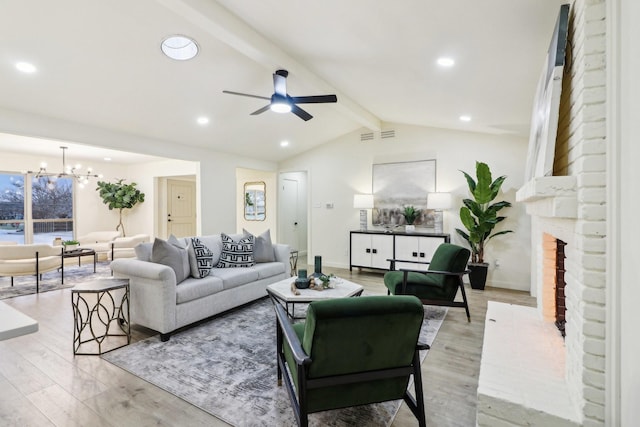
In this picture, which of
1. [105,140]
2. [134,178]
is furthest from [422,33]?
[134,178]

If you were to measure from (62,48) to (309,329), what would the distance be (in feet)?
11.0

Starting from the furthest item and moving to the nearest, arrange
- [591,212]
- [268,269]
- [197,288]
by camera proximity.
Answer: [268,269]
[197,288]
[591,212]

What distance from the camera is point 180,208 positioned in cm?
848

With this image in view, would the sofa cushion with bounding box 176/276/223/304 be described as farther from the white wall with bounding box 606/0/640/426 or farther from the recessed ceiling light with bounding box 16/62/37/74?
the white wall with bounding box 606/0/640/426

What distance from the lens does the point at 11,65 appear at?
2969 millimetres

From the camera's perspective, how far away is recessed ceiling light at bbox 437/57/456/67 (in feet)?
9.00

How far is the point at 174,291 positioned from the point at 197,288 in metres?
0.27

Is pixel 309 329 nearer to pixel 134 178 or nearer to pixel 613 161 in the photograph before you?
pixel 613 161

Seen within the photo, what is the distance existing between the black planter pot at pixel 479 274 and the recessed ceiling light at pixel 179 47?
183 inches

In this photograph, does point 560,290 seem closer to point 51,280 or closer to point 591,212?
point 591,212

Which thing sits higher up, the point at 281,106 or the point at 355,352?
the point at 281,106

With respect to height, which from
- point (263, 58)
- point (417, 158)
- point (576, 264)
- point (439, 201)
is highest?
point (263, 58)

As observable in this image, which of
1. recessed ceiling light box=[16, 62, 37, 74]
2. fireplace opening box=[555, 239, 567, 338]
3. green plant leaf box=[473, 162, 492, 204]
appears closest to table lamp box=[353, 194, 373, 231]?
green plant leaf box=[473, 162, 492, 204]

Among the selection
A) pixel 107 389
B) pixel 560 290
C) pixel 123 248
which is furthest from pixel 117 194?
pixel 560 290
